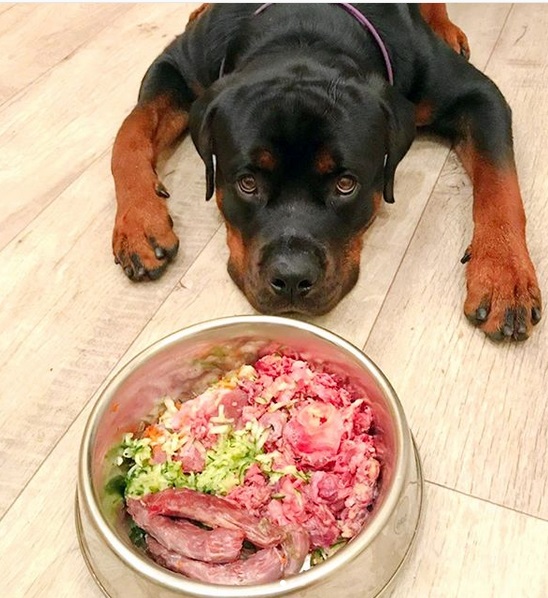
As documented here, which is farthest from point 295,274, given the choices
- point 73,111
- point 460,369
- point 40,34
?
point 40,34

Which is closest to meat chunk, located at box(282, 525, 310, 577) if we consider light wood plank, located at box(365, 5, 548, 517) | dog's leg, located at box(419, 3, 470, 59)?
light wood plank, located at box(365, 5, 548, 517)

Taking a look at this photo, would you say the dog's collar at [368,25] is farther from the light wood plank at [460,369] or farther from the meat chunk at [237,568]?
the meat chunk at [237,568]

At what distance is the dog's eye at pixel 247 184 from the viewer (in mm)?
1460

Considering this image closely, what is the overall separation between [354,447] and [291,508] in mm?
131

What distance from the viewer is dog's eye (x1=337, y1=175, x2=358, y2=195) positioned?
4.77 feet

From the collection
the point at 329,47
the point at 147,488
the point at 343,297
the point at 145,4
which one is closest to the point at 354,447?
the point at 147,488

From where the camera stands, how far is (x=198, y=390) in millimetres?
1314

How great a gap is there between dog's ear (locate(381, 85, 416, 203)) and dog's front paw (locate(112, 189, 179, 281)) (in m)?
0.45

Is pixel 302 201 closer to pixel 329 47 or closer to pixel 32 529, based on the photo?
pixel 329 47

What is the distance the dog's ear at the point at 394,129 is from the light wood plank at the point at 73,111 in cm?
78

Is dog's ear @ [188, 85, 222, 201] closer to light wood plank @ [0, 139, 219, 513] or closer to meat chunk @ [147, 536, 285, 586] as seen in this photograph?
light wood plank @ [0, 139, 219, 513]

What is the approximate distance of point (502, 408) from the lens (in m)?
1.32

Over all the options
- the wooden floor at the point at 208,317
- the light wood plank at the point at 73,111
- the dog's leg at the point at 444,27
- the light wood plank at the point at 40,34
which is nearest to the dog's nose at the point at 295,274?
the wooden floor at the point at 208,317

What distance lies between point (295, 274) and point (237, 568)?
1.78ft
